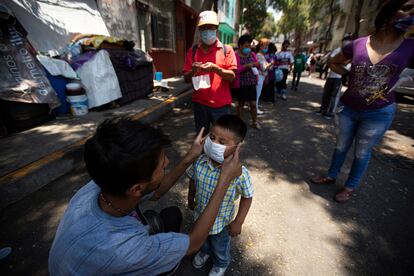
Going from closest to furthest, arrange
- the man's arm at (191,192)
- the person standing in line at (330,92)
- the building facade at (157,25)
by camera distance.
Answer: the man's arm at (191,192) < the person standing in line at (330,92) < the building facade at (157,25)

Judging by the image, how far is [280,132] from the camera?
467 cm

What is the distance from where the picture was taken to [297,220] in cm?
225

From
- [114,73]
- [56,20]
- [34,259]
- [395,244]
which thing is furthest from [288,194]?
[56,20]

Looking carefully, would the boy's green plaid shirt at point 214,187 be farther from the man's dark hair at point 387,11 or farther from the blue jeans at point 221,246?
the man's dark hair at point 387,11

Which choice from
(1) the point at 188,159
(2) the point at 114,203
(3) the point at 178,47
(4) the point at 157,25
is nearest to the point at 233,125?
(1) the point at 188,159

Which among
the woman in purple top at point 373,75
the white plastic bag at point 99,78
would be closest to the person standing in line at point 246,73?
the woman in purple top at point 373,75

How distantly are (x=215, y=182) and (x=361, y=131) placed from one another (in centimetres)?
176

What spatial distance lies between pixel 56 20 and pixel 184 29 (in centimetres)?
783

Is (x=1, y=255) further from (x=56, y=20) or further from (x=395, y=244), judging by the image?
(x=56, y=20)

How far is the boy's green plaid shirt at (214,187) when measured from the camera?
4.63 ft

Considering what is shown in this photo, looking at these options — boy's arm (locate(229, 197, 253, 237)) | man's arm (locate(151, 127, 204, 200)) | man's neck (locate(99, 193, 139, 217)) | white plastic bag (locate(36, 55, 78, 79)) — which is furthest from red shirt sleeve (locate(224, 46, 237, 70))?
white plastic bag (locate(36, 55, 78, 79))

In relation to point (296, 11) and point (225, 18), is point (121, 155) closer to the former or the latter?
point (225, 18)

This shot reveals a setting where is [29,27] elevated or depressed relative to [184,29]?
depressed

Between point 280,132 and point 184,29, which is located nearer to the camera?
point 280,132
